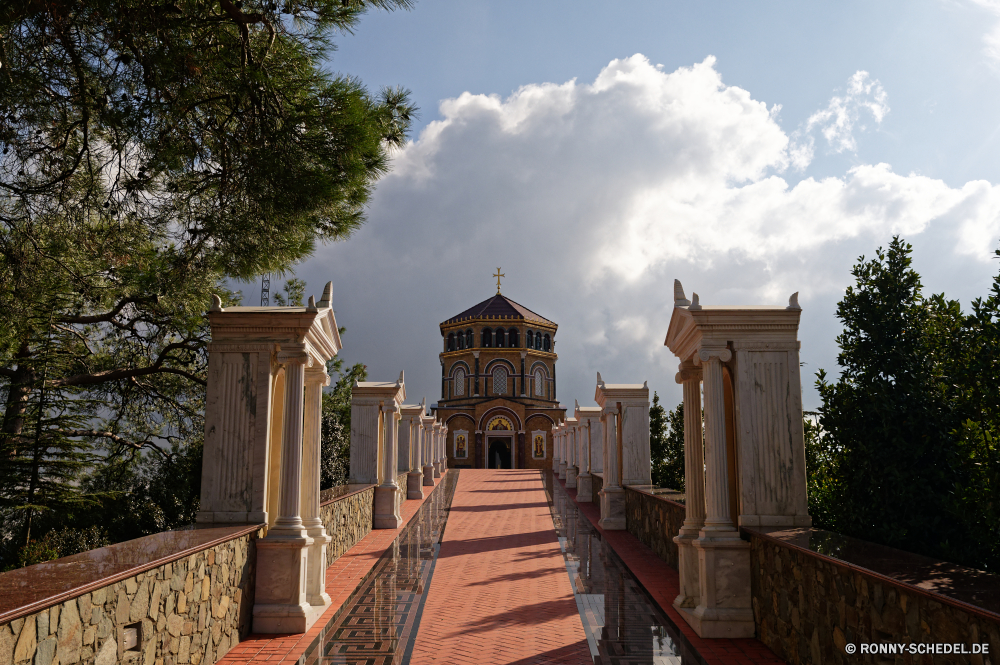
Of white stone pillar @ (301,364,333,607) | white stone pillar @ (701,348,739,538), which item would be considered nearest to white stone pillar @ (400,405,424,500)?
white stone pillar @ (301,364,333,607)

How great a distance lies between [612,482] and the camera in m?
15.8

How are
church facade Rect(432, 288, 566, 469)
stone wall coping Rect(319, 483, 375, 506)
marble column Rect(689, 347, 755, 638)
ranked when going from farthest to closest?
church facade Rect(432, 288, 566, 469) → stone wall coping Rect(319, 483, 375, 506) → marble column Rect(689, 347, 755, 638)

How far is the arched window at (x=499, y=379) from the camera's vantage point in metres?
49.5

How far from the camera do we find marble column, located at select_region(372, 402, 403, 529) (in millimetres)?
15492

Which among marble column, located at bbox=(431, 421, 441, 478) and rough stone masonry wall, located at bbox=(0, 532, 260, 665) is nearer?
rough stone masonry wall, located at bbox=(0, 532, 260, 665)

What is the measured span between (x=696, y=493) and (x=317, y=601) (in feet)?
14.6

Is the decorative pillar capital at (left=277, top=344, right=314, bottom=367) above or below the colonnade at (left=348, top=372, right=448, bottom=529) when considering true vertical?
above

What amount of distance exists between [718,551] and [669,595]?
1.98m

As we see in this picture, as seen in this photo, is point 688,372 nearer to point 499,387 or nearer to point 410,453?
point 410,453

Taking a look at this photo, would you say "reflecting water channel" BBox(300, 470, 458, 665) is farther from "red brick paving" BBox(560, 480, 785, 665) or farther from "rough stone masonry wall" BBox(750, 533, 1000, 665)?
"rough stone masonry wall" BBox(750, 533, 1000, 665)

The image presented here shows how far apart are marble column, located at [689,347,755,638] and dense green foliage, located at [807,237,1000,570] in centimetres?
122

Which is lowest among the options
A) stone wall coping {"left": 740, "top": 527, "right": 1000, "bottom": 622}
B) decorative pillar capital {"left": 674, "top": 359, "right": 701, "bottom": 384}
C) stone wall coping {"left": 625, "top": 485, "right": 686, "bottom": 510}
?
stone wall coping {"left": 625, "top": 485, "right": 686, "bottom": 510}

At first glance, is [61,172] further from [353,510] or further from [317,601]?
[353,510]

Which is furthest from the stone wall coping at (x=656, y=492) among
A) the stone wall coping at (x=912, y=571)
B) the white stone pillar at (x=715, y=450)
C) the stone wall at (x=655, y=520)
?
the stone wall coping at (x=912, y=571)
